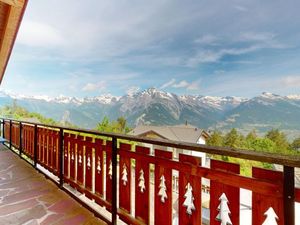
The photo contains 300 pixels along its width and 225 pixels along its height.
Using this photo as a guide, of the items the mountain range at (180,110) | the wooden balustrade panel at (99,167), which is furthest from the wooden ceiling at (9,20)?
the mountain range at (180,110)

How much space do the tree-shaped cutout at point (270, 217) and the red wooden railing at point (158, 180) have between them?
0.02 metres

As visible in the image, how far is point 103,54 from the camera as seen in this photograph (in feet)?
225

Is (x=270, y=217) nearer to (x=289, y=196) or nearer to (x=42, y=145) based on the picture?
(x=289, y=196)

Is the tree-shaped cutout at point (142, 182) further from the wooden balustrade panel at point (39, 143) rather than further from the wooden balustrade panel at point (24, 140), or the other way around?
the wooden balustrade panel at point (24, 140)

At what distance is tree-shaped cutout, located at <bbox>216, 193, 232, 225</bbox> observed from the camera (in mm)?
1358

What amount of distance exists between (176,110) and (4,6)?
335 ft

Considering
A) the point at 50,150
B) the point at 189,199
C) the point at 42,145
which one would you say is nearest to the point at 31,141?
the point at 42,145

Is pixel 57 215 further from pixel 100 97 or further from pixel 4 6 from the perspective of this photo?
pixel 100 97

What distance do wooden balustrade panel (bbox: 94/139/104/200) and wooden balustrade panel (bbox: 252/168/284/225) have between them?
64.4 inches

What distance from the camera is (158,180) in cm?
178

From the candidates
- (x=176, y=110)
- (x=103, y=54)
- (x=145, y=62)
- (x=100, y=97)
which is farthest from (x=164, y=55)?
(x=100, y=97)

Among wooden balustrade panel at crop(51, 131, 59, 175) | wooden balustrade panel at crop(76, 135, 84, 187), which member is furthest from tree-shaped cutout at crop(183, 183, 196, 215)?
wooden balustrade panel at crop(51, 131, 59, 175)

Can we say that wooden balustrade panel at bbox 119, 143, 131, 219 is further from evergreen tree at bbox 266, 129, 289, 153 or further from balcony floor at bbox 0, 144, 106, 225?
evergreen tree at bbox 266, 129, 289, 153

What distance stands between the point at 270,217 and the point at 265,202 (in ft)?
0.28
